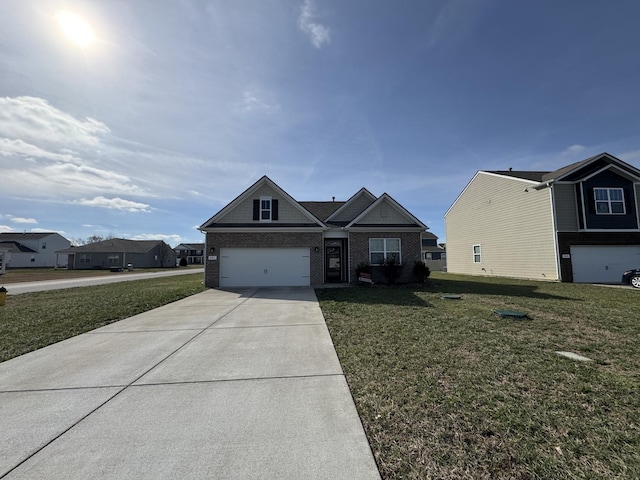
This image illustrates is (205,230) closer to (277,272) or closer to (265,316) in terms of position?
(277,272)

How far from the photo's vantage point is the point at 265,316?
7684mm

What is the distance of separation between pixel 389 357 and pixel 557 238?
53.0ft

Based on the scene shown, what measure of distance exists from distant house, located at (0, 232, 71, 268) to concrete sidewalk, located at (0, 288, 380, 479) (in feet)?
196

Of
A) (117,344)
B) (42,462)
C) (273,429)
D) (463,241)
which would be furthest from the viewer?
(463,241)

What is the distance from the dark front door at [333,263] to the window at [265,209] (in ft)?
12.8

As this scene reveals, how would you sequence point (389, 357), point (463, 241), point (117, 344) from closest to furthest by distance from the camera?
1. point (389, 357)
2. point (117, 344)
3. point (463, 241)

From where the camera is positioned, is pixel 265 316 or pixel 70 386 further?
pixel 265 316

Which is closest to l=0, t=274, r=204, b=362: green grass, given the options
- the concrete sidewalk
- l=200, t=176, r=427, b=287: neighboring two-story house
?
the concrete sidewalk

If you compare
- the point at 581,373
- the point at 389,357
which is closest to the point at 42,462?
the point at 389,357

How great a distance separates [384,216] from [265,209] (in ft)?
21.3

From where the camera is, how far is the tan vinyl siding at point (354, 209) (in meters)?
17.0

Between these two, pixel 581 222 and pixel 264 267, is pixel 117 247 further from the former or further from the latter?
pixel 581 222

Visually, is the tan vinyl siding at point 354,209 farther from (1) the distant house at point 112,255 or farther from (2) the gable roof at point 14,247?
(2) the gable roof at point 14,247

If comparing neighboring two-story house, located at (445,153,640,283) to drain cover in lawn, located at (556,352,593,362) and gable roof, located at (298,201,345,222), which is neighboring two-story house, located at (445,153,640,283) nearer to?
gable roof, located at (298,201,345,222)
